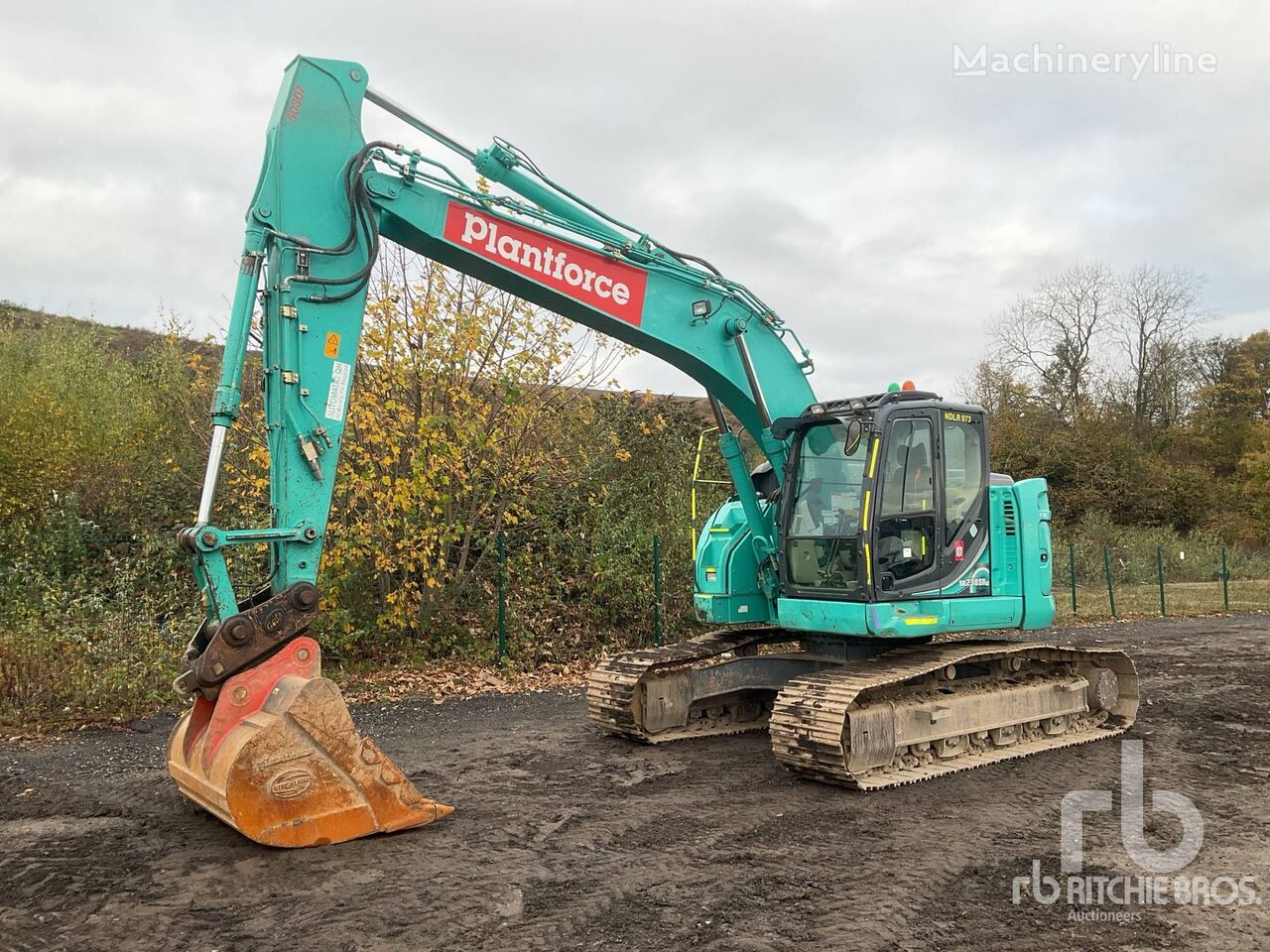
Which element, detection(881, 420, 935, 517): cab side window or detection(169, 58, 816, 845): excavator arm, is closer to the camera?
detection(169, 58, 816, 845): excavator arm

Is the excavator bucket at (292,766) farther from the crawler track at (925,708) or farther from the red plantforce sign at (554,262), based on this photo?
the red plantforce sign at (554,262)

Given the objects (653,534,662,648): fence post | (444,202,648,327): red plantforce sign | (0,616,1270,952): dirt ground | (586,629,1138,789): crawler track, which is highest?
(444,202,648,327): red plantforce sign

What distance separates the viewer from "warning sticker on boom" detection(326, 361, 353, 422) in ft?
17.7

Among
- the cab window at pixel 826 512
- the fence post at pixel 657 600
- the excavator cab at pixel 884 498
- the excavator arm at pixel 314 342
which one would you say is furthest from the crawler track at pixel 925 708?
the fence post at pixel 657 600

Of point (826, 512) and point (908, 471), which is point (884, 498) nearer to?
point (908, 471)

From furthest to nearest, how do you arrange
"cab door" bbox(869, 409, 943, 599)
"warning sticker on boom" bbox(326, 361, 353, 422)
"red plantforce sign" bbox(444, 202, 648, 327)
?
1. "cab door" bbox(869, 409, 943, 599)
2. "red plantforce sign" bbox(444, 202, 648, 327)
3. "warning sticker on boom" bbox(326, 361, 353, 422)

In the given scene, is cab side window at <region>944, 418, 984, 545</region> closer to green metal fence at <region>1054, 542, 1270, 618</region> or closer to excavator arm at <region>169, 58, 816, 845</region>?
excavator arm at <region>169, 58, 816, 845</region>

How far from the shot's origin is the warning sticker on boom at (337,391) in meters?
5.39

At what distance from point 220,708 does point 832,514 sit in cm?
413

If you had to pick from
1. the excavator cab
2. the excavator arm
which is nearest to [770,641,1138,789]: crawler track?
the excavator cab

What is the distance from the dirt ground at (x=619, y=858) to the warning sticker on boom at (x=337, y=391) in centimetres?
225

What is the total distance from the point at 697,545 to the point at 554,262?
2.98 m

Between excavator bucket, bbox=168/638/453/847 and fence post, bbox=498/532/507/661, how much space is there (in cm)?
598

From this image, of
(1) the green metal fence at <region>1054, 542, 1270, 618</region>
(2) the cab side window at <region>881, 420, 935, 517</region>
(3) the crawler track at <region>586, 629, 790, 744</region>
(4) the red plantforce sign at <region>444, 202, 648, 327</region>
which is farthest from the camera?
(1) the green metal fence at <region>1054, 542, 1270, 618</region>
